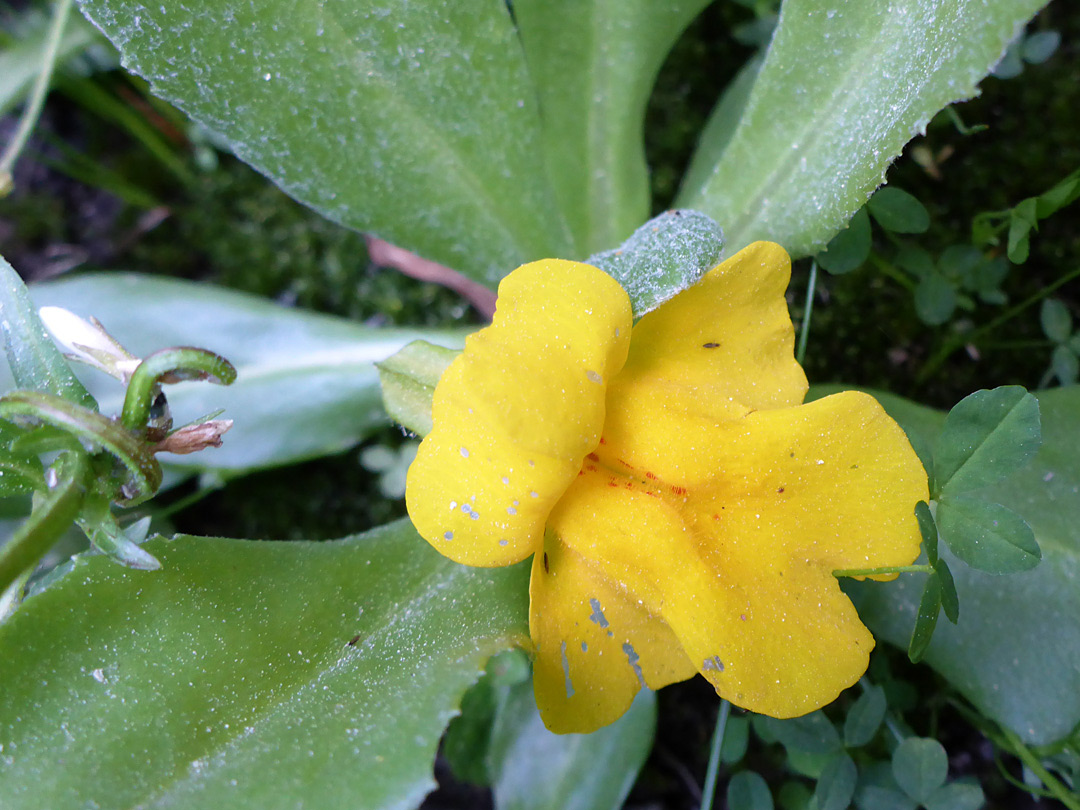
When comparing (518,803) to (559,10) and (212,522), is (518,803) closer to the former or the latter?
(212,522)

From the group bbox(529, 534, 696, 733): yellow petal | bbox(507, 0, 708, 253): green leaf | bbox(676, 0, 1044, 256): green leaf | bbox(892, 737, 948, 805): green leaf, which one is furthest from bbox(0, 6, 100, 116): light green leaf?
bbox(892, 737, 948, 805): green leaf

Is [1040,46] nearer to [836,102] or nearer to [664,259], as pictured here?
[836,102]

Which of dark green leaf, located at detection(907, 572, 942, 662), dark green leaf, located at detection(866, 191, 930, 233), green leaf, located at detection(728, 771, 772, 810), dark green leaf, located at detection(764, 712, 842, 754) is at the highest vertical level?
dark green leaf, located at detection(866, 191, 930, 233)

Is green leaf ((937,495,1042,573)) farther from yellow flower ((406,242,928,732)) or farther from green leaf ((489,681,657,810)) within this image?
green leaf ((489,681,657,810))

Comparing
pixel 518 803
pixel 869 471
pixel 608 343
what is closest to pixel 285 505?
pixel 518 803

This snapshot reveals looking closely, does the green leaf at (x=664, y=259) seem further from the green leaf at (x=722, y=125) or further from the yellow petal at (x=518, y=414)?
the green leaf at (x=722, y=125)

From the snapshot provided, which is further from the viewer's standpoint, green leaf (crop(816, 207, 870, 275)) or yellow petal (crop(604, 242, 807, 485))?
green leaf (crop(816, 207, 870, 275))
